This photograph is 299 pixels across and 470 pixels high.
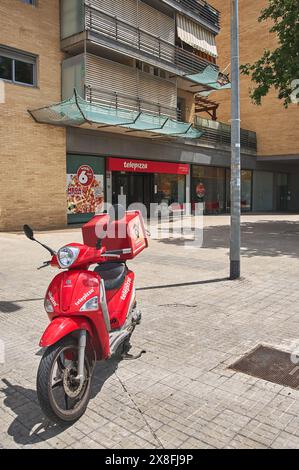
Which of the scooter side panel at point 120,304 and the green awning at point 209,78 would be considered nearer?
the scooter side panel at point 120,304

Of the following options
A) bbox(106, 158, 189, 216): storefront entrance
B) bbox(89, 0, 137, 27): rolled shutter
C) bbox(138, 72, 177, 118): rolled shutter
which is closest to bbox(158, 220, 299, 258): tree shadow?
bbox(106, 158, 189, 216): storefront entrance

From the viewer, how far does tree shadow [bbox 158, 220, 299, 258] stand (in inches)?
430

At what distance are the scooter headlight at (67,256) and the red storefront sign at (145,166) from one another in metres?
15.8

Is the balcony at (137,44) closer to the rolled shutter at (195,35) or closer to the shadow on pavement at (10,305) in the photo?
the rolled shutter at (195,35)

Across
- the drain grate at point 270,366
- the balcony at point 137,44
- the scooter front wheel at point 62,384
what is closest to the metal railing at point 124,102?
the balcony at point 137,44

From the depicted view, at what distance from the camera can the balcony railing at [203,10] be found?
855 inches

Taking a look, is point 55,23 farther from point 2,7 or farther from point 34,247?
point 34,247

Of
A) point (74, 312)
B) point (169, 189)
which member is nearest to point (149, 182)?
point (169, 189)

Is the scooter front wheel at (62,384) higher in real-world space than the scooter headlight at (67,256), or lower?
lower

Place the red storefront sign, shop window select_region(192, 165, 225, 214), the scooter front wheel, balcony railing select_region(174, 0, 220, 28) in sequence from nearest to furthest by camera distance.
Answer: the scooter front wheel, the red storefront sign, balcony railing select_region(174, 0, 220, 28), shop window select_region(192, 165, 225, 214)

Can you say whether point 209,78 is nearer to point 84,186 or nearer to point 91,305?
point 84,186

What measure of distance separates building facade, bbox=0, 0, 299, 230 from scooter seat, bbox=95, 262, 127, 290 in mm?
11035

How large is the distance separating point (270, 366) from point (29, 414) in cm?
222

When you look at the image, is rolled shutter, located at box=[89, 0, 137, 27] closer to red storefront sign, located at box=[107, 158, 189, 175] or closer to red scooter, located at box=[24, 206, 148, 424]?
red storefront sign, located at box=[107, 158, 189, 175]
